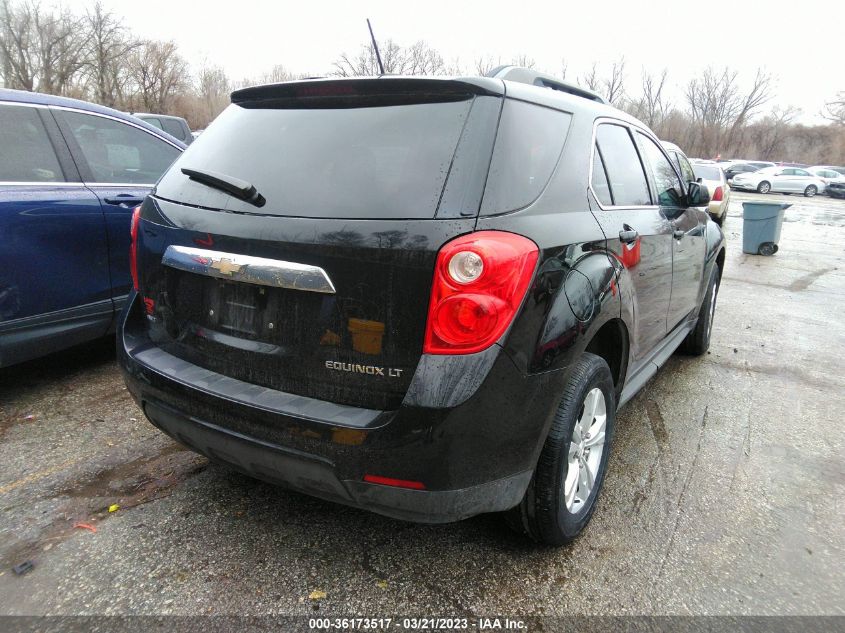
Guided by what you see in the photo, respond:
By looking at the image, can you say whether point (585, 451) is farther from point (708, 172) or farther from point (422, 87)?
point (708, 172)

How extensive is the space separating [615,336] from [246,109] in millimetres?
1887

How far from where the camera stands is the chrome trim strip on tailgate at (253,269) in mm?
1830

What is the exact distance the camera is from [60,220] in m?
3.37

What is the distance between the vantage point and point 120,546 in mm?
2221

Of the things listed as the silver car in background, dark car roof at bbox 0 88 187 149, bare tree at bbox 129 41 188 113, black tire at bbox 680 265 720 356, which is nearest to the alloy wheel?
black tire at bbox 680 265 720 356

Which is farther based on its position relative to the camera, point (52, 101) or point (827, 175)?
point (827, 175)

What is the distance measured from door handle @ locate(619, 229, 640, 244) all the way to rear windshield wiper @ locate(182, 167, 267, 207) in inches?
59.3

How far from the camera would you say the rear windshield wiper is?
2.00 m

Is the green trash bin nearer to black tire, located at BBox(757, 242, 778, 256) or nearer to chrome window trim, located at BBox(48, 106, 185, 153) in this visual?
black tire, located at BBox(757, 242, 778, 256)

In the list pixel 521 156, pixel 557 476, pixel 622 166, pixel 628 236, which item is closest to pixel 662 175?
pixel 622 166

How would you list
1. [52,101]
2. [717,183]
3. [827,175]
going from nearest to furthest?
[52,101] < [717,183] < [827,175]

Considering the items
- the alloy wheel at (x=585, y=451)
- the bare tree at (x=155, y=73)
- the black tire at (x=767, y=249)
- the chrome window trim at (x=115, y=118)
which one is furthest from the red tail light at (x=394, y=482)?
the bare tree at (x=155, y=73)

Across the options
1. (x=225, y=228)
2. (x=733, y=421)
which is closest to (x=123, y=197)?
(x=225, y=228)

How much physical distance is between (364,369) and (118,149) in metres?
3.23
